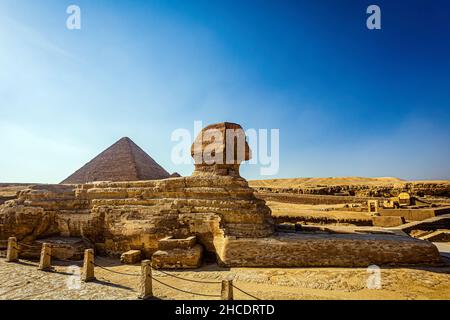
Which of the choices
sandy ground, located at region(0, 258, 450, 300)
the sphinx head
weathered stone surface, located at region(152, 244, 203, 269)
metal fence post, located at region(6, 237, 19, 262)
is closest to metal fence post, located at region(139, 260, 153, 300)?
sandy ground, located at region(0, 258, 450, 300)

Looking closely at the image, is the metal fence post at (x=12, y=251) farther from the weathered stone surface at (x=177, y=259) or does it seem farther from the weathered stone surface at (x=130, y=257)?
the weathered stone surface at (x=177, y=259)

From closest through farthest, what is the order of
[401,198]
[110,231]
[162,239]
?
1. [162,239]
2. [110,231]
3. [401,198]

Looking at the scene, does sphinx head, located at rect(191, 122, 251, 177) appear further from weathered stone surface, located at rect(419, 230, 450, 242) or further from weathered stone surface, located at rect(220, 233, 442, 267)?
weathered stone surface, located at rect(419, 230, 450, 242)

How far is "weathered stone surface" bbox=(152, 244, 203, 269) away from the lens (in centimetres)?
822

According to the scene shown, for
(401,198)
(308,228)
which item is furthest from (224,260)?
(401,198)

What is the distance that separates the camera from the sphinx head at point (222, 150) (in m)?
10.0

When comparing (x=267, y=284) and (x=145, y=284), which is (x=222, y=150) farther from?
(x=145, y=284)

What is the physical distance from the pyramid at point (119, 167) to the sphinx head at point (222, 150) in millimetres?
6241

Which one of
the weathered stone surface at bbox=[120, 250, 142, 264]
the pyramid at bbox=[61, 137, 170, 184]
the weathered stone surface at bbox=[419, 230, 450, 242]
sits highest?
the pyramid at bbox=[61, 137, 170, 184]

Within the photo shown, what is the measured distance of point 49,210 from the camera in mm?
11266

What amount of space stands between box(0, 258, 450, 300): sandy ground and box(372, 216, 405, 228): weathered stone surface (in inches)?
367

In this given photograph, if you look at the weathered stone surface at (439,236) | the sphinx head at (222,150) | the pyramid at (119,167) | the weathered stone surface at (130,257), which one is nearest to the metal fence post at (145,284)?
the weathered stone surface at (130,257)

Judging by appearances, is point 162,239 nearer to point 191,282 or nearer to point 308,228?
point 191,282
